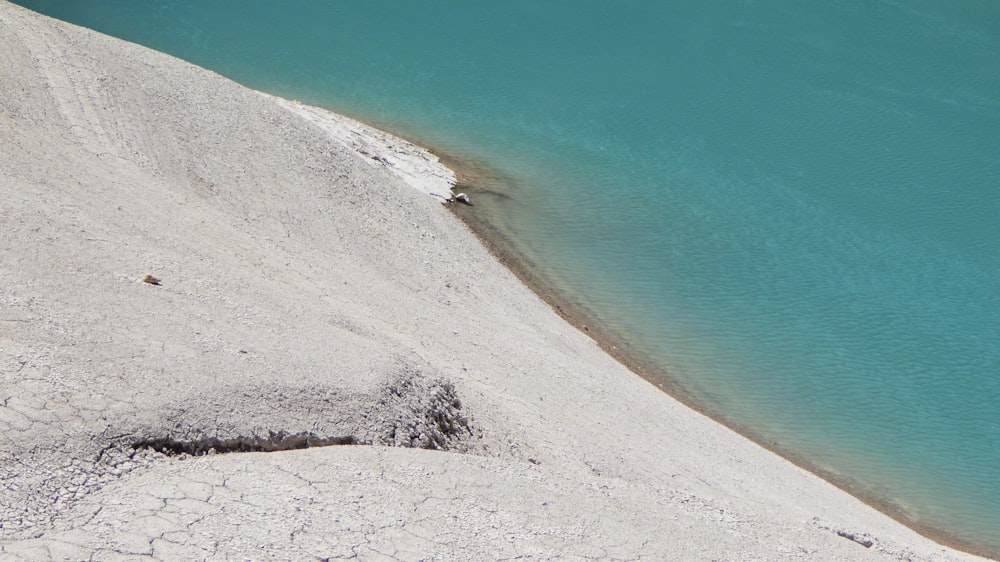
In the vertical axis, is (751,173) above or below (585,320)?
above

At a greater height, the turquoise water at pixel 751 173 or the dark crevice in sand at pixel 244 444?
the turquoise water at pixel 751 173

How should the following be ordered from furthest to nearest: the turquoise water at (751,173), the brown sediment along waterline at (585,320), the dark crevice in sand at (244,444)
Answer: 1. the turquoise water at (751,173)
2. the brown sediment along waterline at (585,320)
3. the dark crevice in sand at (244,444)

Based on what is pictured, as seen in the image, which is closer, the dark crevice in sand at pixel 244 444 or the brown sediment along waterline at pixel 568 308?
the dark crevice in sand at pixel 244 444

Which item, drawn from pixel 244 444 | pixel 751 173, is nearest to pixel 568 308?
pixel 751 173

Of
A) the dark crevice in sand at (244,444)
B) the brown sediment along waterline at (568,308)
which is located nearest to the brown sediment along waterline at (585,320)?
the brown sediment along waterline at (568,308)

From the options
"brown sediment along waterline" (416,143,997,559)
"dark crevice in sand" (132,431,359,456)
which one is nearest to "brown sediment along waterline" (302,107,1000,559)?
"brown sediment along waterline" (416,143,997,559)

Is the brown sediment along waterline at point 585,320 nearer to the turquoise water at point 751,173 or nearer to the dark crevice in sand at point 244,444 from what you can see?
the turquoise water at point 751,173

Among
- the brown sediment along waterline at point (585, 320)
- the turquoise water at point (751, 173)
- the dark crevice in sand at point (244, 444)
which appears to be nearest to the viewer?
the dark crevice in sand at point (244, 444)

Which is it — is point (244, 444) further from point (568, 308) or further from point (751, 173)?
point (751, 173)

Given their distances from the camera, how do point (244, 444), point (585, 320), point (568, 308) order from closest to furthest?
point (244, 444), point (585, 320), point (568, 308)
